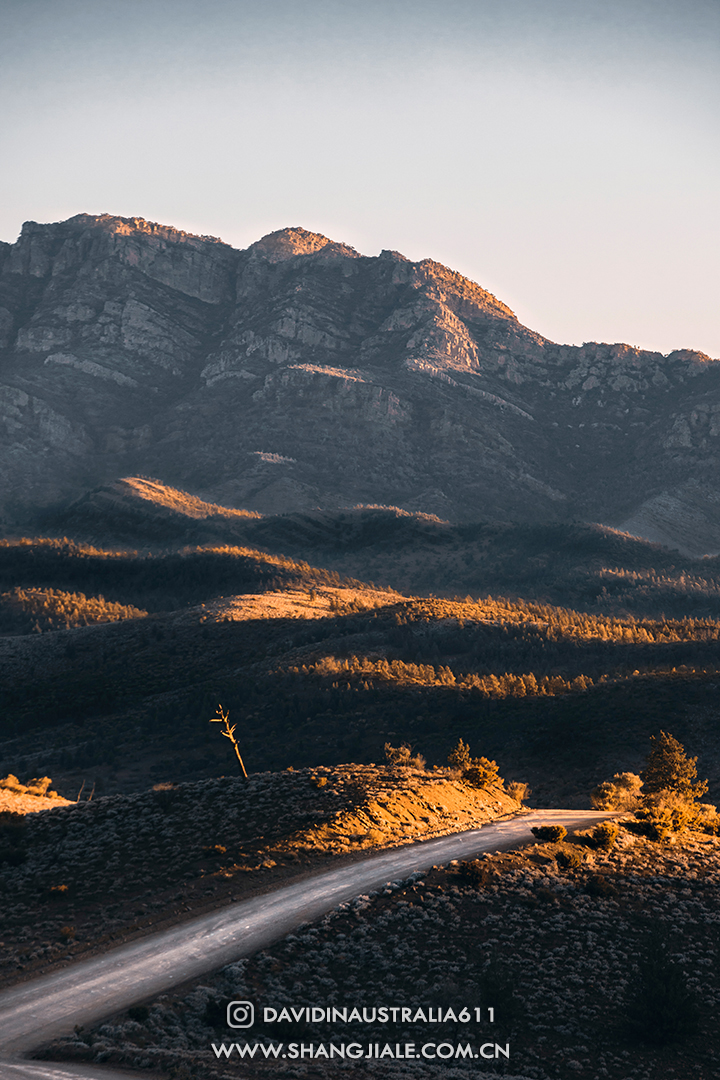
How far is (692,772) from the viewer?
64.1m

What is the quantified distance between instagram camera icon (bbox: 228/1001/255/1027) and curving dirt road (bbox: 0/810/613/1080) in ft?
7.01

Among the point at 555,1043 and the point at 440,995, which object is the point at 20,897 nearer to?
the point at 440,995

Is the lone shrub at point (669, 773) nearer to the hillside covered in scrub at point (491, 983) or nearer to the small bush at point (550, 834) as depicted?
the small bush at point (550, 834)

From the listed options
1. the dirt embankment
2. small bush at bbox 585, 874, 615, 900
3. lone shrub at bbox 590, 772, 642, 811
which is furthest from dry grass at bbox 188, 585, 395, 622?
small bush at bbox 585, 874, 615, 900

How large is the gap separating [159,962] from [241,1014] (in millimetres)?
4151

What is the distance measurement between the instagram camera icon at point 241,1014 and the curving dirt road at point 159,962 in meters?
2.14

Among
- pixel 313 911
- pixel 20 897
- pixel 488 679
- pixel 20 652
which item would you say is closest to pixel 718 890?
pixel 313 911

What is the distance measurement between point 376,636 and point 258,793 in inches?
4339

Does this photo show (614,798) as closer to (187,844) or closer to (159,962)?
(187,844)

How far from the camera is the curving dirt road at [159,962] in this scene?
22.8m

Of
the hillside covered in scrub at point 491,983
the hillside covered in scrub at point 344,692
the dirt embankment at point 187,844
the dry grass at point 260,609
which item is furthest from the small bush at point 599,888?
the dry grass at point 260,609

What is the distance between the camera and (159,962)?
90.9 feet

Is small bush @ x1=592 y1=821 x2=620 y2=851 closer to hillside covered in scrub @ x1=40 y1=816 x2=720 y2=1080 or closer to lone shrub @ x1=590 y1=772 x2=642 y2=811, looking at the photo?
hillside covered in scrub @ x1=40 y1=816 x2=720 y2=1080

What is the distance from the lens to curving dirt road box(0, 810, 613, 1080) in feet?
74.9
